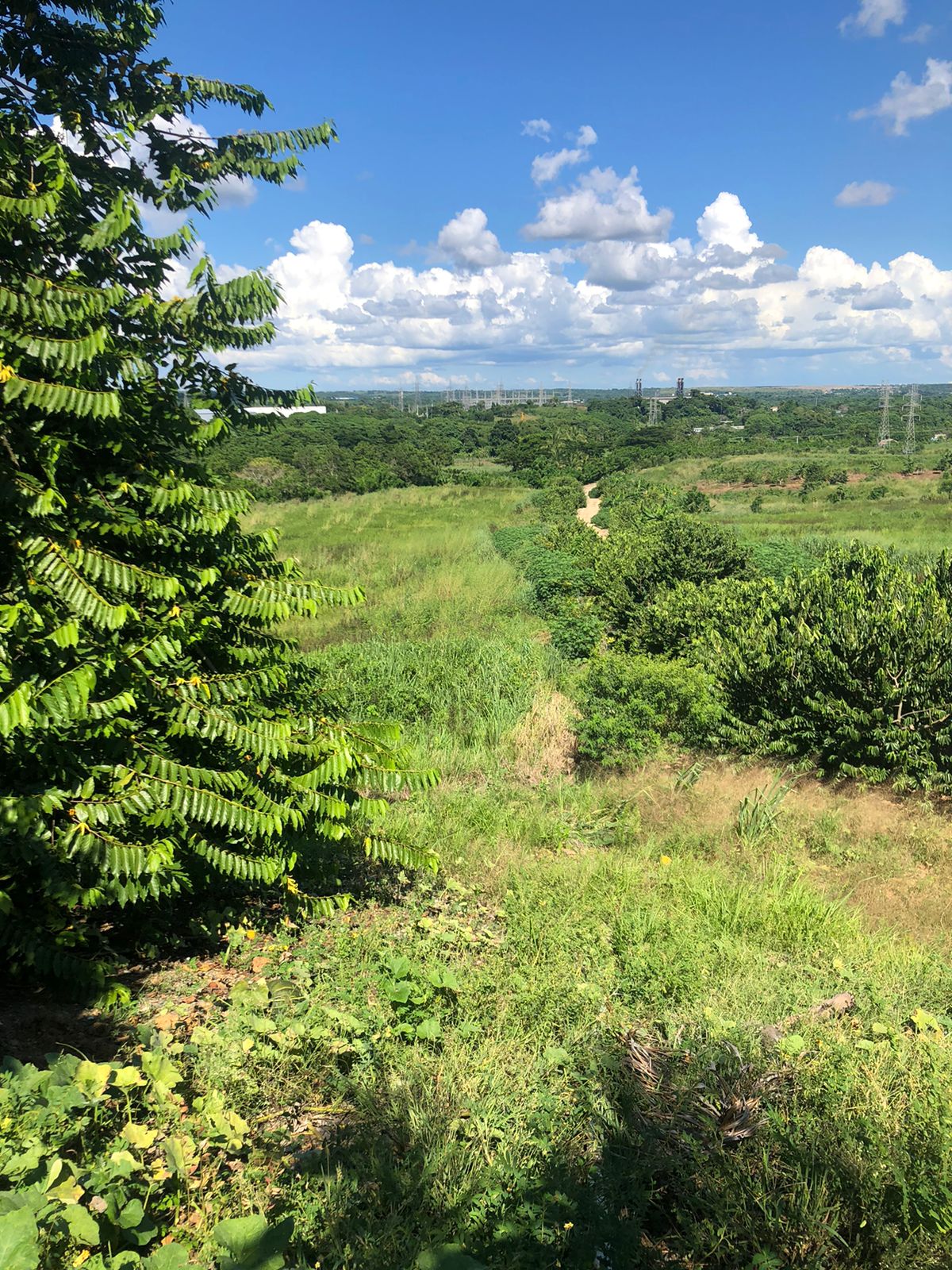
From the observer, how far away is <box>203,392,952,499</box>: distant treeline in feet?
179

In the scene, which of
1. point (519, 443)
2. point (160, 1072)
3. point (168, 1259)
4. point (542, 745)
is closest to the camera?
point (168, 1259)

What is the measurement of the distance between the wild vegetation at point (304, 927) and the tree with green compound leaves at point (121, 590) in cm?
2

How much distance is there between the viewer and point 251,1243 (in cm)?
200

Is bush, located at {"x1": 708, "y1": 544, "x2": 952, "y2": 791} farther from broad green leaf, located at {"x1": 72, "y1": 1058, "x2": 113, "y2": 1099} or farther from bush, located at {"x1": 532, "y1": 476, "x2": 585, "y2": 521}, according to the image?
bush, located at {"x1": 532, "y1": 476, "x2": 585, "y2": 521}

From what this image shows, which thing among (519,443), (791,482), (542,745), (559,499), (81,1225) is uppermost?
(519,443)

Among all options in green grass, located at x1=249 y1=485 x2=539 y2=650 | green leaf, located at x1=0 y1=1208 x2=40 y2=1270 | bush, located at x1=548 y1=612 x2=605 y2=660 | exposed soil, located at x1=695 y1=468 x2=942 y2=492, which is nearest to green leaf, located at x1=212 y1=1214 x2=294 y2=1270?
green leaf, located at x1=0 y1=1208 x2=40 y2=1270

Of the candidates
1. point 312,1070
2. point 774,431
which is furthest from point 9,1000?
point 774,431

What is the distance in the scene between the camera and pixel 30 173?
337cm

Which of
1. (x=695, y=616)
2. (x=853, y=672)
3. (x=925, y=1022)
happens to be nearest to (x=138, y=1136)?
(x=925, y=1022)

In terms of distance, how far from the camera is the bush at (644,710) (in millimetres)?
8750

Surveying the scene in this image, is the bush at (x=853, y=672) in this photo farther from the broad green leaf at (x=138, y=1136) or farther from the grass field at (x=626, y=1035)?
the broad green leaf at (x=138, y=1136)

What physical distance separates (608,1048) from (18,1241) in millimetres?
2428

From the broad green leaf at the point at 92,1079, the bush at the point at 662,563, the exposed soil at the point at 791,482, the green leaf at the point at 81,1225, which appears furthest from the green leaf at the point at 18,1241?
the exposed soil at the point at 791,482

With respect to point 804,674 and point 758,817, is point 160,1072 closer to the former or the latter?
point 758,817
